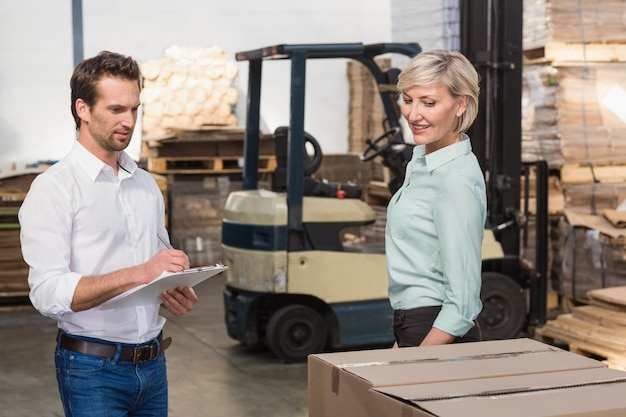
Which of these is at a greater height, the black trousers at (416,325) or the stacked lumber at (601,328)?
the black trousers at (416,325)

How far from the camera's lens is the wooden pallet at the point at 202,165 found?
35.7 feet

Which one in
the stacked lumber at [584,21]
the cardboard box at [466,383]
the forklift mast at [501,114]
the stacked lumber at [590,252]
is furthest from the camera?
the stacked lumber at [584,21]

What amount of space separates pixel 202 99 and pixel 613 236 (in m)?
5.77

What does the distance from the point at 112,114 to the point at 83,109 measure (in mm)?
83

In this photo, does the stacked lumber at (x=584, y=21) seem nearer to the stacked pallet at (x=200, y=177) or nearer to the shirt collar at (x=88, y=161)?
the stacked pallet at (x=200, y=177)

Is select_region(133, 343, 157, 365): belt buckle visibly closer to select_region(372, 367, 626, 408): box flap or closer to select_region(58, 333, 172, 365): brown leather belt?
select_region(58, 333, 172, 365): brown leather belt

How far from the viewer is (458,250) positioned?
8.38 ft

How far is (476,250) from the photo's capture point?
102 inches

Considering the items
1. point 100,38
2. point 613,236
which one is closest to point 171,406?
point 613,236

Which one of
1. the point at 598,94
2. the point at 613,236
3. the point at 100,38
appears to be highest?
the point at 100,38

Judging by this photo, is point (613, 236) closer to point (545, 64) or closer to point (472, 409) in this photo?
point (545, 64)

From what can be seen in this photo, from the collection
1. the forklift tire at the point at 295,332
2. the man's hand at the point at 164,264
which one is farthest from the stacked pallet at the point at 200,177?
the man's hand at the point at 164,264

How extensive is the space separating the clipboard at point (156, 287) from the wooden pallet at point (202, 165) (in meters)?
8.33

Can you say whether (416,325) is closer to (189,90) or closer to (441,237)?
(441,237)
